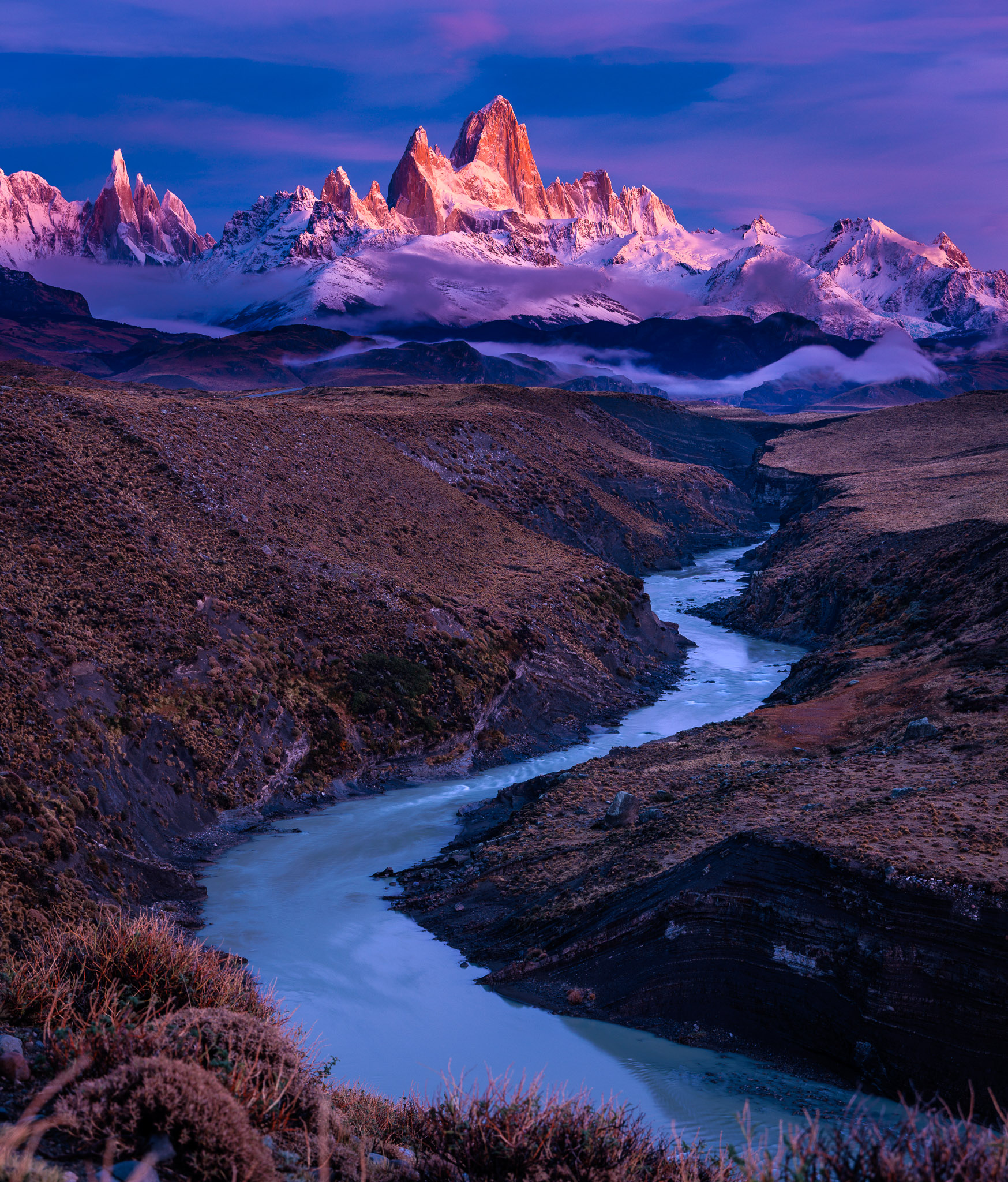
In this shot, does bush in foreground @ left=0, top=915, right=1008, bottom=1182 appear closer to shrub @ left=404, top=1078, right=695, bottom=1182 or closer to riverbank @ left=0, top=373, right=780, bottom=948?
shrub @ left=404, top=1078, right=695, bottom=1182

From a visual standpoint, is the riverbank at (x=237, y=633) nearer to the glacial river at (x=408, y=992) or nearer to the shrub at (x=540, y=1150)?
the glacial river at (x=408, y=992)

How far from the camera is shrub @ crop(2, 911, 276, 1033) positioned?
29.1ft

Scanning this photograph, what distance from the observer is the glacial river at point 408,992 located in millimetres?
13734

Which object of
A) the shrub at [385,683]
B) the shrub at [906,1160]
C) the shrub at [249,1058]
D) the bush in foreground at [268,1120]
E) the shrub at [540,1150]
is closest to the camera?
the shrub at [906,1160]

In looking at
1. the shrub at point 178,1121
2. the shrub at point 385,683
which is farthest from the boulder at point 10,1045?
the shrub at point 385,683

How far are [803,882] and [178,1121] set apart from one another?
12.2 meters

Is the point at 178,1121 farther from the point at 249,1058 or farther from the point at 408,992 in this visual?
the point at 408,992

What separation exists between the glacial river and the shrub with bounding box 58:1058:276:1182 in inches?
111

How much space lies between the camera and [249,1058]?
26.6 ft

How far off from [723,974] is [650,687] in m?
31.3

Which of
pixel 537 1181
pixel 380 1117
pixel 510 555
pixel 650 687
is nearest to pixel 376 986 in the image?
pixel 380 1117

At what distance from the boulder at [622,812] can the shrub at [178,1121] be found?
18150 millimetres

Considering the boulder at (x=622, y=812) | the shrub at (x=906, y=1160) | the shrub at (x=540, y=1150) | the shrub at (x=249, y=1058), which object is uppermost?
the shrub at (x=906, y=1160)

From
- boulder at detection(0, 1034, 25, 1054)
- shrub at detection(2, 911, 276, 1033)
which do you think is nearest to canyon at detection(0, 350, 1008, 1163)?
shrub at detection(2, 911, 276, 1033)
